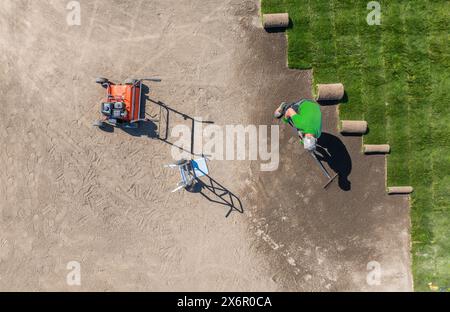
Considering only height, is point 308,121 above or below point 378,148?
above

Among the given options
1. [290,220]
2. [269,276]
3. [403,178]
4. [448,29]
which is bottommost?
[269,276]

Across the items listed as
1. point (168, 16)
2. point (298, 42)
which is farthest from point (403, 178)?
point (168, 16)

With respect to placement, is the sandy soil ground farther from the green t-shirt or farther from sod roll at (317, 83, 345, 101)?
the green t-shirt

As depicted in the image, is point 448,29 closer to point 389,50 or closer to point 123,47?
point 389,50

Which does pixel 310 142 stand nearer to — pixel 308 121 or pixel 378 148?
pixel 308 121

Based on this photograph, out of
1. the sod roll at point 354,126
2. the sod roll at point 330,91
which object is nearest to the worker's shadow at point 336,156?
the sod roll at point 354,126

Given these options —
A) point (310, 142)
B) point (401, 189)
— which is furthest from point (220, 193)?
point (401, 189)

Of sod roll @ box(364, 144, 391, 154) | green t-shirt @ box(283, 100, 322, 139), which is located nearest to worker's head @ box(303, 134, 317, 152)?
green t-shirt @ box(283, 100, 322, 139)
